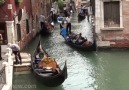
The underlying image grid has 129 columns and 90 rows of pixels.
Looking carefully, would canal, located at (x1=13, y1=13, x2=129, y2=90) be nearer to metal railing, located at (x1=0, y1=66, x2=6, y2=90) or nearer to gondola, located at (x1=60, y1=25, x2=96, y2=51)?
gondola, located at (x1=60, y1=25, x2=96, y2=51)

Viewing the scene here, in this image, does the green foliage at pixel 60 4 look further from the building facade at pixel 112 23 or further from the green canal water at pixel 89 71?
the building facade at pixel 112 23

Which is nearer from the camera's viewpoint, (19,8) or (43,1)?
(19,8)

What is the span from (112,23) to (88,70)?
1.86 meters

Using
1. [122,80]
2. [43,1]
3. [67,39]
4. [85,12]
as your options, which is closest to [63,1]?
[85,12]

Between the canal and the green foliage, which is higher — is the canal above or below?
below

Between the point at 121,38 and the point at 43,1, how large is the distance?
21.5ft

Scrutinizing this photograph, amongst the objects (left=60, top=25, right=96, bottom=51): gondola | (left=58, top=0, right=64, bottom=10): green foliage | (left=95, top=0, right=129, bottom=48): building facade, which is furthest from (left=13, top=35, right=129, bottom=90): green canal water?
(left=58, top=0, right=64, bottom=10): green foliage

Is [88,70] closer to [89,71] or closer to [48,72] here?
[89,71]

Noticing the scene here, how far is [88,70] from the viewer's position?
838cm

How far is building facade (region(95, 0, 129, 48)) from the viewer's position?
9695mm

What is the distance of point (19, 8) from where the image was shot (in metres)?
10.1

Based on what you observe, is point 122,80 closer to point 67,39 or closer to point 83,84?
point 83,84

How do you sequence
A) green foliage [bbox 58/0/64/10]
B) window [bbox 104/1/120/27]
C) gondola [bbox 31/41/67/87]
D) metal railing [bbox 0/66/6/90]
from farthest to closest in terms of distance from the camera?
green foliage [bbox 58/0/64/10], window [bbox 104/1/120/27], gondola [bbox 31/41/67/87], metal railing [bbox 0/66/6/90]

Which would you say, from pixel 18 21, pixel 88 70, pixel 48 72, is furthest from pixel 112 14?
pixel 48 72
